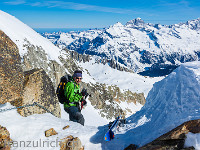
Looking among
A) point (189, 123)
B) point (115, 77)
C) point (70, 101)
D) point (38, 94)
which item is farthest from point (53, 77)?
point (115, 77)

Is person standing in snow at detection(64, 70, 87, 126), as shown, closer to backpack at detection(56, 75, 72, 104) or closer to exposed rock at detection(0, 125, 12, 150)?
backpack at detection(56, 75, 72, 104)

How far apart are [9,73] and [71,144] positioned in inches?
262

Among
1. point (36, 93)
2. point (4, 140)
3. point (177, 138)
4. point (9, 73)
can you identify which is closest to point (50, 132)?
point (4, 140)

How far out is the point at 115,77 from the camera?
591 feet

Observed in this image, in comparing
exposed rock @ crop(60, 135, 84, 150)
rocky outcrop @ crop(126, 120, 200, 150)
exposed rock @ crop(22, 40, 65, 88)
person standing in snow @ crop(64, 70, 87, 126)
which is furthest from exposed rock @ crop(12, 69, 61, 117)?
exposed rock @ crop(22, 40, 65, 88)

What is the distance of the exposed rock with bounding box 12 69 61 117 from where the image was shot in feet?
32.5

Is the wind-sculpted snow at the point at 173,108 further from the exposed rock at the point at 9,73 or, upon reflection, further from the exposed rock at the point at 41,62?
the exposed rock at the point at 41,62

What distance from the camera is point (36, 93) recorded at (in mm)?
11172

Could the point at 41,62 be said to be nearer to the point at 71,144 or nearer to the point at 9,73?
the point at 9,73

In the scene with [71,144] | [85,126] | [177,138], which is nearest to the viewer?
[177,138]

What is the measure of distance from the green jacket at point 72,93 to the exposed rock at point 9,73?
11.0 ft

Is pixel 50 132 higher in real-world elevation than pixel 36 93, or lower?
lower

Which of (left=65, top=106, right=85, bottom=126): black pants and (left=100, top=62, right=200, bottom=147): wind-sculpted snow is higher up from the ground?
(left=100, top=62, right=200, bottom=147): wind-sculpted snow

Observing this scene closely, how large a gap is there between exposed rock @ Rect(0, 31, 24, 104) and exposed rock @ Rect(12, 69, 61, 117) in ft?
1.36
